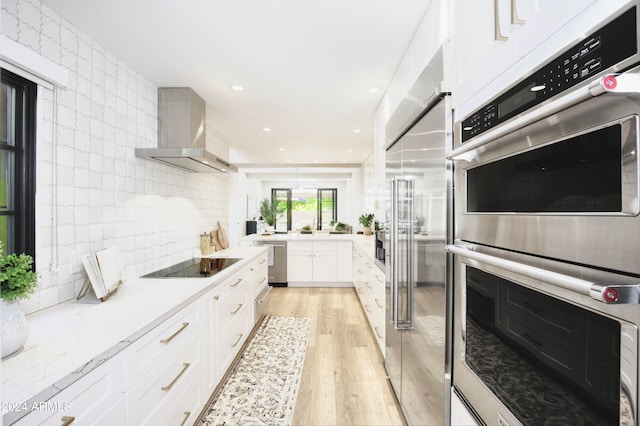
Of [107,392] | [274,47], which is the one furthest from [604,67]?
[274,47]

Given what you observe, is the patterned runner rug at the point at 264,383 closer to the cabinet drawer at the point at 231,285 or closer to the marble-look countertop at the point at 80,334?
the cabinet drawer at the point at 231,285

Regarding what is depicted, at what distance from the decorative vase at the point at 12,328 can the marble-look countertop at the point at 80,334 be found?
0.13 feet

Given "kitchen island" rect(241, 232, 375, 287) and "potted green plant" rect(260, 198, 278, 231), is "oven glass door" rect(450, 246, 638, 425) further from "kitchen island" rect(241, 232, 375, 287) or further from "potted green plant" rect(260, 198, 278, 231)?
"potted green plant" rect(260, 198, 278, 231)

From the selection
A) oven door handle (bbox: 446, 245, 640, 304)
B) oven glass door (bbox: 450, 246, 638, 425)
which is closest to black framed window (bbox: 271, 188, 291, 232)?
oven glass door (bbox: 450, 246, 638, 425)

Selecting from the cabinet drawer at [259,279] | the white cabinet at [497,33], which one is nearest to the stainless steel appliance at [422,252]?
the white cabinet at [497,33]

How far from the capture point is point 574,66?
0.56 m

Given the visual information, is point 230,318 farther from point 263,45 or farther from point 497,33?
point 497,33

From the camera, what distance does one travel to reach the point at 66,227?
170 centimetres

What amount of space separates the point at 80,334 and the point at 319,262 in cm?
410

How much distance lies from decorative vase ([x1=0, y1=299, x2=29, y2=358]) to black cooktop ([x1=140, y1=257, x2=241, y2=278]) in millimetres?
1116

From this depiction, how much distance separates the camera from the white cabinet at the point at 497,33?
Answer: 630 mm

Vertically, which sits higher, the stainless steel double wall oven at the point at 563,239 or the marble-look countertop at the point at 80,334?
the stainless steel double wall oven at the point at 563,239

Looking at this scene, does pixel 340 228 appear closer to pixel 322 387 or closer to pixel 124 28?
pixel 322 387

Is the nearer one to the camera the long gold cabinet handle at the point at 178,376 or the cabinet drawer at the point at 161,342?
the cabinet drawer at the point at 161,342
